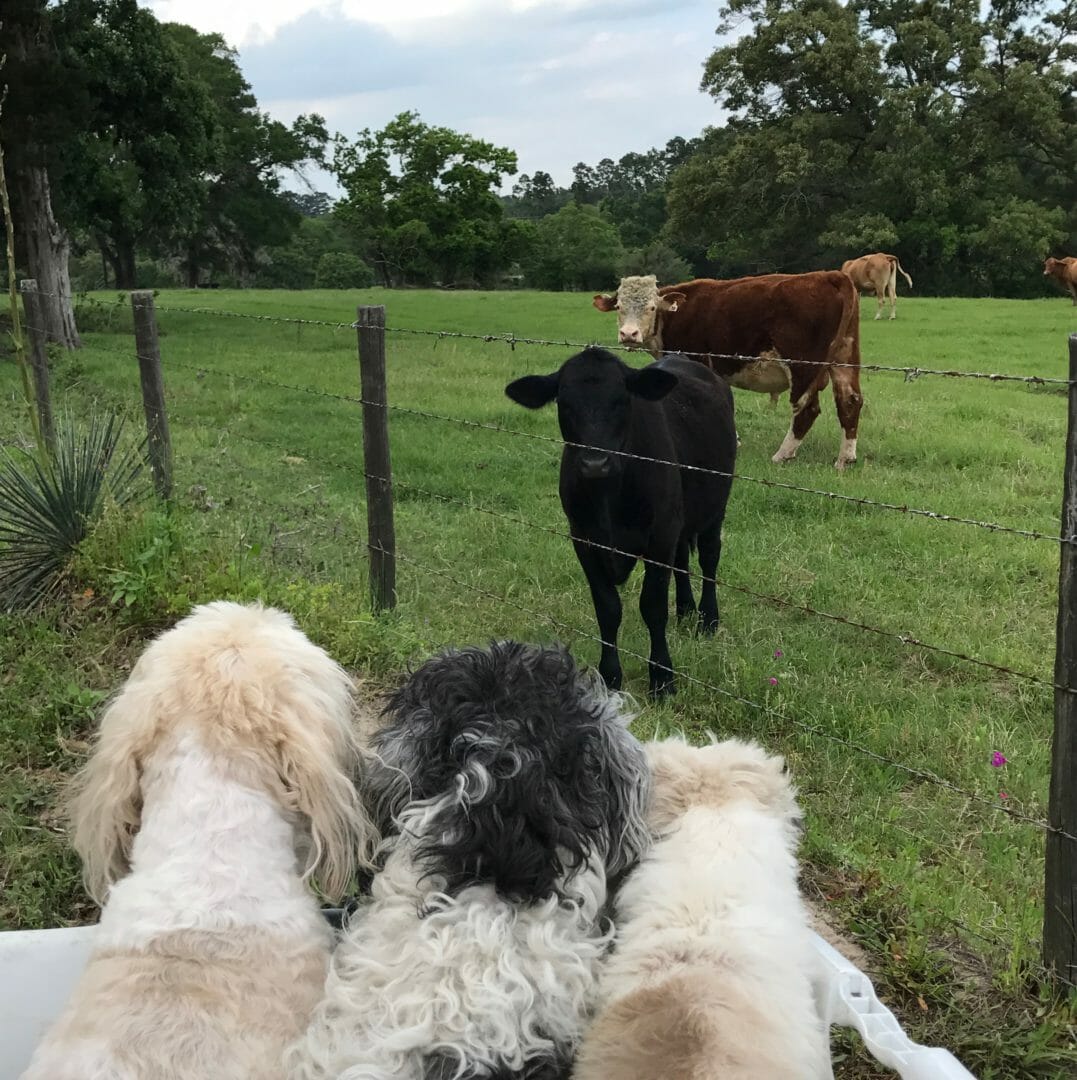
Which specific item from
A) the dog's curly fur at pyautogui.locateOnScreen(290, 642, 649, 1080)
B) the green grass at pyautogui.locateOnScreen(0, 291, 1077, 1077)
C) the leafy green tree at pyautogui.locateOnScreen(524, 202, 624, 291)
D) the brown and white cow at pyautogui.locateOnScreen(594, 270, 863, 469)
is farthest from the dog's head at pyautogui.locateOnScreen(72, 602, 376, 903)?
the leafy green tree at pyautogui.locateOnScreen(524, 202, 624, 291)

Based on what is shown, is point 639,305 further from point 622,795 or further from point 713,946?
point 713,946

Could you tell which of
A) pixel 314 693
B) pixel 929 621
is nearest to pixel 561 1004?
pixel 314 693

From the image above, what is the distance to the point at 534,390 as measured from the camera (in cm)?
486

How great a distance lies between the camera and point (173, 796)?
2213mm

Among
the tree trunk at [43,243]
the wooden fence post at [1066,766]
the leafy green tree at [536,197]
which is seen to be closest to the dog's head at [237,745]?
the wooden fence post at [1066,766]

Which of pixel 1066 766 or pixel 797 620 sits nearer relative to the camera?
pixel 1066 766

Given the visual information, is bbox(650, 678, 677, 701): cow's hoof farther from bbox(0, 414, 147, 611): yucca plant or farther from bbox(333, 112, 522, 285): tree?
bbox(333, 112, 522, 285): tree

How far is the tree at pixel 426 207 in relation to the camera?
60562mm

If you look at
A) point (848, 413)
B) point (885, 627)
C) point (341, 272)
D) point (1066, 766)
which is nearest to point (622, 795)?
point (1066, 766)

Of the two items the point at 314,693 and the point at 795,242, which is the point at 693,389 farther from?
the point at 795,242

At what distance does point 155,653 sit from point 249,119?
38484 millimetres

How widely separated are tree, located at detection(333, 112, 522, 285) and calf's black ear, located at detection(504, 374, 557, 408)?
56673 millimetres

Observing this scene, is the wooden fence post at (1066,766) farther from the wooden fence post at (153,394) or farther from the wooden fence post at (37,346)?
the wooden fence post at (37,346)

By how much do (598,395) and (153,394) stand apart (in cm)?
319
